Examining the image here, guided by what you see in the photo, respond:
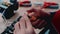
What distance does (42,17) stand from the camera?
33.3 inches

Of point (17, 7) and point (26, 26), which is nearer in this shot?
point (26, 26)

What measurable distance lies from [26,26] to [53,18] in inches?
13.2

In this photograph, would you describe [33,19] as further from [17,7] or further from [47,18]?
[17,7]

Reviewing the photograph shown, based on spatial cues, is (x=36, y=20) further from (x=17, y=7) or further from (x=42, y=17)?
(x=17, y=7)

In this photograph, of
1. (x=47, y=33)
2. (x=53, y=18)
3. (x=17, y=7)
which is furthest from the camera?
(x=17, y=7)

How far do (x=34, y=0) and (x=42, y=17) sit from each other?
37 centimetres

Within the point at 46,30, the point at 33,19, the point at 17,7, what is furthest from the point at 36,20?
the point at 17,7

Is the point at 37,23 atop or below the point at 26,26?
below

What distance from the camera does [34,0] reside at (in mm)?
1178

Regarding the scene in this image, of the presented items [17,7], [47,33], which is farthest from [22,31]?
[17,7]

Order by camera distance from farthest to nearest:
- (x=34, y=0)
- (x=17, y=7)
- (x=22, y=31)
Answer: (x=34, y=0) < (x=17, y=7) < (x=22, y=31)

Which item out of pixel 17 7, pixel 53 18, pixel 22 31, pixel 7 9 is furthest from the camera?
pixel 17 7

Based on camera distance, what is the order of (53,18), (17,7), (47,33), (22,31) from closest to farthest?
(22,31) < (47,33) < (53,18) < (17,7)

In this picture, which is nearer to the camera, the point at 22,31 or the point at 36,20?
the point at 22,31
